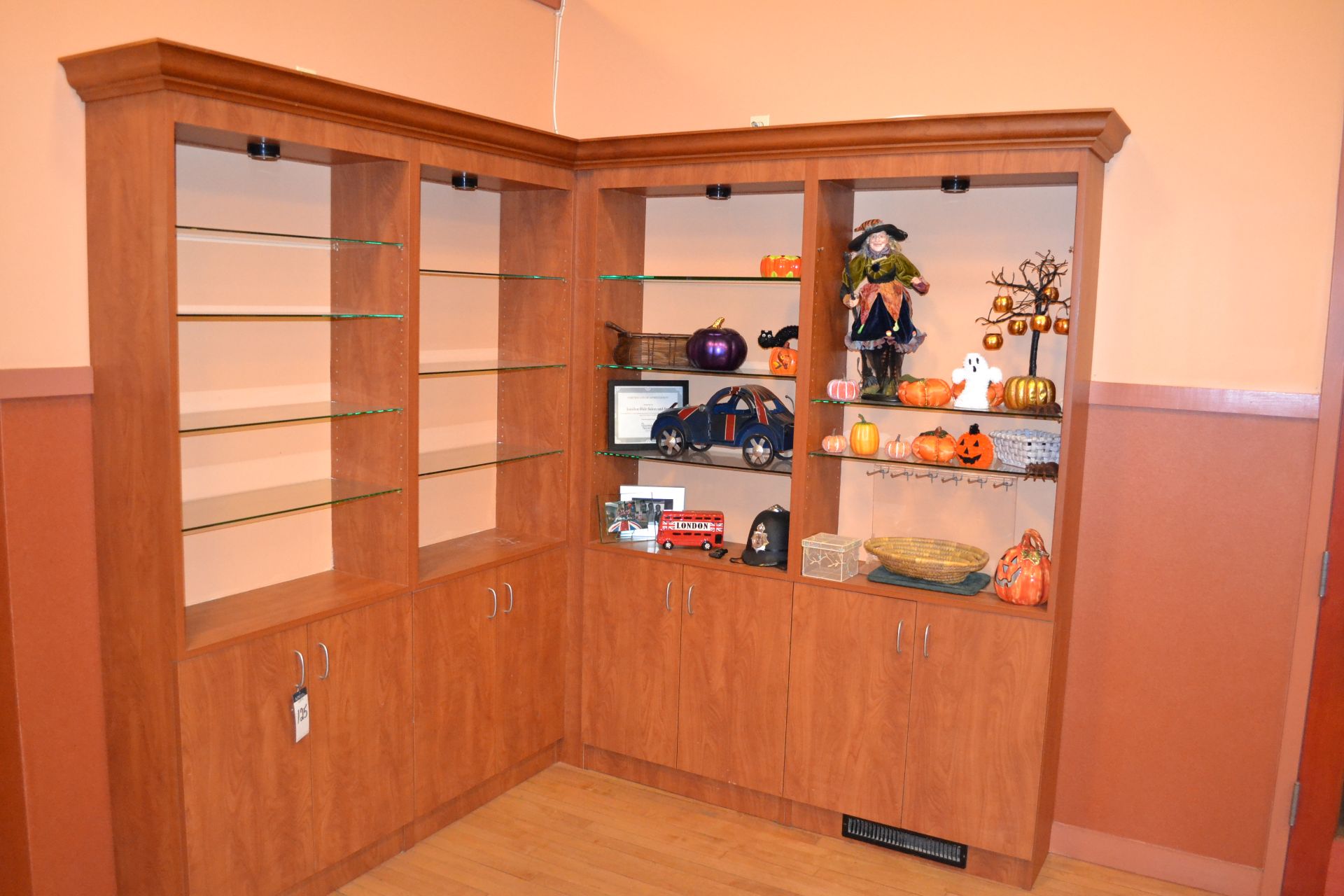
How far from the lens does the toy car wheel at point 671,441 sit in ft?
11.9

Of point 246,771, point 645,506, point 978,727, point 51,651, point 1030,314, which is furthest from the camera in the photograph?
point 645,506

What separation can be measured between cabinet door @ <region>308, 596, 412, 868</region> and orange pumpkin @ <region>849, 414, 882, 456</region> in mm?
1532

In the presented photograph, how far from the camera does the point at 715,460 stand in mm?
3645

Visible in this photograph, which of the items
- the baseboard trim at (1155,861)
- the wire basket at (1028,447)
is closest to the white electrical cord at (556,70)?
the wire basket at (1028,447)

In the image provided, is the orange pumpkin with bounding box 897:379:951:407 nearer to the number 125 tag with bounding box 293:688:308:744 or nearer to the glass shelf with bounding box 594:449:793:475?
the glass shelf with bounding box 594:449:793:475

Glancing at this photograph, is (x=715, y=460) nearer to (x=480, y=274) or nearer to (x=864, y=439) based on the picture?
(x=864, y=439)

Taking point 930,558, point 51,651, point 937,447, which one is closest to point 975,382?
point 937,447

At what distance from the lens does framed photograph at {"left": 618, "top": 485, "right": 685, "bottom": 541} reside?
3744 mm

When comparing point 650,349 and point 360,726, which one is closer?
point 360,726

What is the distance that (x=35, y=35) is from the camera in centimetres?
240

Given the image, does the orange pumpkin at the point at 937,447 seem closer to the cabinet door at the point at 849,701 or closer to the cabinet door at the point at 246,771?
the cabinet door at the point at 849,701

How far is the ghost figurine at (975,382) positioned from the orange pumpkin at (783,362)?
0.54 metres

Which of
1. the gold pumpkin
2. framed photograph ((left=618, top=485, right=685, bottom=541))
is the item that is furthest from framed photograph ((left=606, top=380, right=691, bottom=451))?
the gold pumpkin

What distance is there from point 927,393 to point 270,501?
6.65 feet
